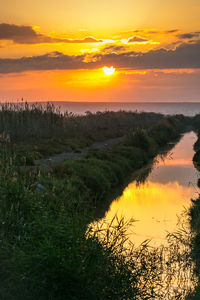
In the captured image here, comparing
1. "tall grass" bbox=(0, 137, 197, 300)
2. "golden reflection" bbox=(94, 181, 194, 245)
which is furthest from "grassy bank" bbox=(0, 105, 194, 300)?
"golden reflection" bbox=(94, 181, 194, 245)

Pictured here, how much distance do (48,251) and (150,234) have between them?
6821 mm

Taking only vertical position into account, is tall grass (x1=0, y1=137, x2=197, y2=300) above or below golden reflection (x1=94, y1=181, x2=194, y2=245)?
above

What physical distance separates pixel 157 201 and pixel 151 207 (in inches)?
46.4

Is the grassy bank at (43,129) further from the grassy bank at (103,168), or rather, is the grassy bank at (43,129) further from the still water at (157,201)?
the still water at (157,201)

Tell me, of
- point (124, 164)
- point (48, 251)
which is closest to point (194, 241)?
point (48, 251)

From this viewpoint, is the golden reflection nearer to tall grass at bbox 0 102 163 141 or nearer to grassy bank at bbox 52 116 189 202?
grassy bank at bbox 52 116 189 202

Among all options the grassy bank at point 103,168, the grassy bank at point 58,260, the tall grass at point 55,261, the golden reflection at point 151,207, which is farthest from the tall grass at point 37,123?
the tall grass at point 55,261

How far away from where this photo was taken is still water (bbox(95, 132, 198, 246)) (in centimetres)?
1259

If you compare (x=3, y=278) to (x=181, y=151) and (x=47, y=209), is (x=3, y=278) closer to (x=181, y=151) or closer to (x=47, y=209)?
(x=47, y=209)

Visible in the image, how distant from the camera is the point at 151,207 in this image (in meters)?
15.9

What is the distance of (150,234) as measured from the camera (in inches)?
480

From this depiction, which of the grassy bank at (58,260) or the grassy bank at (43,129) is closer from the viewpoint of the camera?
the grassy bank at (58,260)

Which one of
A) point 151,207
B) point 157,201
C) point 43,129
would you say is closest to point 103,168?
point 157,201

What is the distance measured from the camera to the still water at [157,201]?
12586 millimetres
